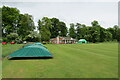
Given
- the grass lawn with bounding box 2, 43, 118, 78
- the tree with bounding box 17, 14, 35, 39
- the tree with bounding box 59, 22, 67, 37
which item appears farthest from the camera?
the tree with bounding box 59, 22, 67, 37

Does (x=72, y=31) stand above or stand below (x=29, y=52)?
above

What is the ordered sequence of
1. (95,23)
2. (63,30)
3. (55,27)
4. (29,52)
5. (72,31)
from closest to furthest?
(29,52), (95,23), (55,27), (63,30), (72,31)

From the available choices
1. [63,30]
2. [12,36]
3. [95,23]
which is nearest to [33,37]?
[12,36]

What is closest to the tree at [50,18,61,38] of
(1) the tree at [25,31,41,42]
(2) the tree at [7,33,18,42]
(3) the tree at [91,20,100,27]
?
(3) the tree at [91,20,100,27]

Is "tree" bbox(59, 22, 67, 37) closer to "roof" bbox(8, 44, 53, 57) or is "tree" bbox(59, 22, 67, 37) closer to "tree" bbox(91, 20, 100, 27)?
"tree" bbox(91, 20, 100, 27)

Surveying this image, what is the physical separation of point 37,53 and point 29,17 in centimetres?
4769

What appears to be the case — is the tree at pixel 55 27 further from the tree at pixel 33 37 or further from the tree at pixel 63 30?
the tree at pixel 33 37

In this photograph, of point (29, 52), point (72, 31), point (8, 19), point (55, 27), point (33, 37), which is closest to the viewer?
point (29, 52)

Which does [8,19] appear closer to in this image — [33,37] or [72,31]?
[33,37]

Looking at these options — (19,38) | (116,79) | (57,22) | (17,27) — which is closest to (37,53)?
(116,79)

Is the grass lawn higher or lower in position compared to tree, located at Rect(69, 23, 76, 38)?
lower

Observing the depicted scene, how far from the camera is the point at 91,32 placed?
225 feet

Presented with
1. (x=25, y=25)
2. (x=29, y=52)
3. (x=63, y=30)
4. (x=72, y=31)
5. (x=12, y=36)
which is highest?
(x=63, y=30)

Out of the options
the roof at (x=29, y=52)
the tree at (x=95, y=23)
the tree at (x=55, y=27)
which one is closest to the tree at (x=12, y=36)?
the tree at (x=55, y=27)
